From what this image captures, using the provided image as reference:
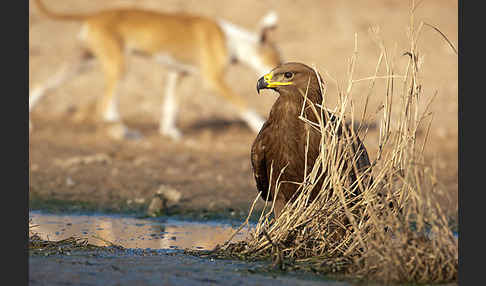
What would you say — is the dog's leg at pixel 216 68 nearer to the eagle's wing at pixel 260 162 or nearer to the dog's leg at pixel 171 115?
the dog's leg at pixel 171 115

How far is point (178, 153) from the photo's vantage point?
32.9 ft

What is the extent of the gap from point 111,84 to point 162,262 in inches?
273

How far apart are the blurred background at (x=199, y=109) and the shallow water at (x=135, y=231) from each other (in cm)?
43

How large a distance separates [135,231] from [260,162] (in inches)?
52.9

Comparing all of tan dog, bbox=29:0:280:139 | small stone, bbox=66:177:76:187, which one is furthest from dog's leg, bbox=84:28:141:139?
small stone, bbox=66:177:76:187

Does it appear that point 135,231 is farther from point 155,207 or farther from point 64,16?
point 64,16

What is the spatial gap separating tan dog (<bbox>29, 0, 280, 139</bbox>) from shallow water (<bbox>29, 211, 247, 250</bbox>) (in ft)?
14.7

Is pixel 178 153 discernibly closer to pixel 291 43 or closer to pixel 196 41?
pixel 196 41

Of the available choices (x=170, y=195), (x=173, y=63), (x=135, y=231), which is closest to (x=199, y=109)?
(x=173, y=63)

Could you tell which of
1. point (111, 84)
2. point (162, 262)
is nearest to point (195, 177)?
point (111, 84)

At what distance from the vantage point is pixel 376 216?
4.49 meters

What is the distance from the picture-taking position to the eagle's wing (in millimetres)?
5129

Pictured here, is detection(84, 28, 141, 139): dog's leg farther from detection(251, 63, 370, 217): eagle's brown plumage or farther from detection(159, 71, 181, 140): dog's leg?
detection(251, 63, 370, 217): eagle's brown plumage

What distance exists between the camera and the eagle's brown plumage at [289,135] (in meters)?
4.96
